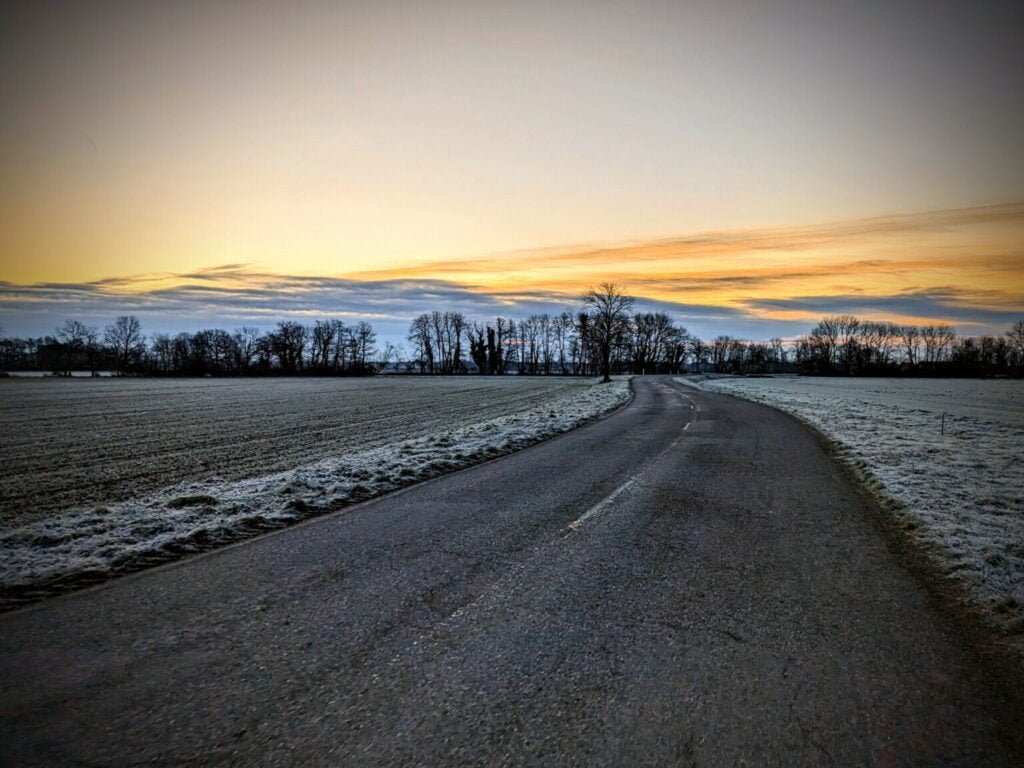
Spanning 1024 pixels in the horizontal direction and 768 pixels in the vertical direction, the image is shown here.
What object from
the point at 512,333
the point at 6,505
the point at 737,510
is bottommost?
the point at 6,505

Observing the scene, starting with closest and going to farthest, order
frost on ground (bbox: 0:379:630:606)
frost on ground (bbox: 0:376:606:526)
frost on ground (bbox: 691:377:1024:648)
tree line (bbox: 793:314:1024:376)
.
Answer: frost on ground (bbox: 691:377:1024:648) < frost on ground (bbox: 0:379:630:606) < frost on ground (bbox: 0:376:606:526) < tree line (bbox: 793:314:1024:376)

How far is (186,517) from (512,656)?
234 inches

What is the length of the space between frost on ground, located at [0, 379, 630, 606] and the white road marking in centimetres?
374

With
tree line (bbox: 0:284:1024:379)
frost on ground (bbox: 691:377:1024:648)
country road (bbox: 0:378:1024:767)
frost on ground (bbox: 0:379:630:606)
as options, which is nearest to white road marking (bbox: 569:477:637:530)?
country road (bbox: 0:378:1024:767)

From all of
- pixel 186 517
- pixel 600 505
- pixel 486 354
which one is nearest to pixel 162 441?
pixel 186 517

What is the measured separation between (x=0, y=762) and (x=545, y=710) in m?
2.96

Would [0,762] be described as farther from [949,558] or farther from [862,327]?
[862,327]

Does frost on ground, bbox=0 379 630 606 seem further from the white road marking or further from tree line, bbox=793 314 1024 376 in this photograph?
tree line, bbox=793 314 1024 376

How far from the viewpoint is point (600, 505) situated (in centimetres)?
776

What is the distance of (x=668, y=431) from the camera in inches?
658

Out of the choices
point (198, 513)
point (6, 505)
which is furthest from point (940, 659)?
point (6, 505)

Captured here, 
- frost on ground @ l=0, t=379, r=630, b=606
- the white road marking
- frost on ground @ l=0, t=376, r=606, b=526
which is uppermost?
the white road marking

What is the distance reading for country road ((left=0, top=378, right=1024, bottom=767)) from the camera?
9.34 ft

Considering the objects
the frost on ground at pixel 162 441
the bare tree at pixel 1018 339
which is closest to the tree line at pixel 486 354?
the bare tree at pixel 1018 339
